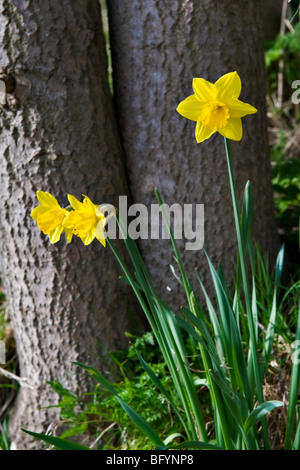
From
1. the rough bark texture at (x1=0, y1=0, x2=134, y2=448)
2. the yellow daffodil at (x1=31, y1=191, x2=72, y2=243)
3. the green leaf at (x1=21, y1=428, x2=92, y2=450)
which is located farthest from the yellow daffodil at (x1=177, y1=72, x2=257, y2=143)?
the green leaf at (x1=21, y1=428, x2=92, y2=450)

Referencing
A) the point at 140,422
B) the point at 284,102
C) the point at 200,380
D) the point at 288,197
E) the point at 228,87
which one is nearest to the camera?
the point at 228,87

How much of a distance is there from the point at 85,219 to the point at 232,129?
1.41 feet

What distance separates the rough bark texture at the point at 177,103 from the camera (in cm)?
192

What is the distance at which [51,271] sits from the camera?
1.97m

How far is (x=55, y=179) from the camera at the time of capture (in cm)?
190

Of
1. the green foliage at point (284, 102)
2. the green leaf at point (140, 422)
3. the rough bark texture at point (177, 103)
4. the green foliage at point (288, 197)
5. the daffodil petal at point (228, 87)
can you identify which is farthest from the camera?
the green foliage at point (284, 102)

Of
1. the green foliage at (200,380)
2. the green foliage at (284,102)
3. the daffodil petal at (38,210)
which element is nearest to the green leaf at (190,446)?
the green foliage at (200,380)

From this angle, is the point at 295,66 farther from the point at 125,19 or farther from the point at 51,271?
the point at 51,271

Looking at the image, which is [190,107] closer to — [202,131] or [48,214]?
[202,131]

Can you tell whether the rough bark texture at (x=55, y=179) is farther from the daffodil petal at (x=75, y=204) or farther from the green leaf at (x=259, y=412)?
the green leaf at (x=259, y=412)

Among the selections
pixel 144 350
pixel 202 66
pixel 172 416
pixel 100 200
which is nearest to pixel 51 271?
pixel 100 200

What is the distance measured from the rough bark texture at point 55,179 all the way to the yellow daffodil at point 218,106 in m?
0.80

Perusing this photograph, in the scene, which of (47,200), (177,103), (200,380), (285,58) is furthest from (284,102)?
(47,200)
